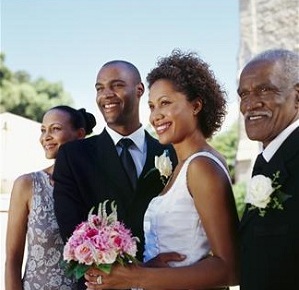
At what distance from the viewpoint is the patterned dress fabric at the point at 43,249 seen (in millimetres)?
3971

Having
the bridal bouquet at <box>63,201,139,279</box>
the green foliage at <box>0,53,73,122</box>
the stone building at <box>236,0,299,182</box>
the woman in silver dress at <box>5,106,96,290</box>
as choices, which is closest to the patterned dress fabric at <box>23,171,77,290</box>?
the woman in silver dress at <box>5,106,96,290</box>

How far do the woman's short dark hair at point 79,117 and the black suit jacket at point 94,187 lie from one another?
2.24ft

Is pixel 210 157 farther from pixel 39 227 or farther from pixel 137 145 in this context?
pixel 39 227

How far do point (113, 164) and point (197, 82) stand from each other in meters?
0.82

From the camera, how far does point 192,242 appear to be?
9.30ft

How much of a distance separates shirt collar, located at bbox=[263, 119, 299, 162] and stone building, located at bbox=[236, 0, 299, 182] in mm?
17904

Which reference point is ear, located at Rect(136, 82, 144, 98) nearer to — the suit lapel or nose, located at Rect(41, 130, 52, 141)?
the suit lapel

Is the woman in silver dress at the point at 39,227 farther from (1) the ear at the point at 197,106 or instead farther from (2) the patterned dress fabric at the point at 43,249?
(1) the ear at the point at 197,106

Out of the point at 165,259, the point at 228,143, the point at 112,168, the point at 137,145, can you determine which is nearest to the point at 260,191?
the point at 165,259

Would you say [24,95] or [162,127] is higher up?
[24,95]

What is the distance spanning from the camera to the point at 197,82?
3.04 meters

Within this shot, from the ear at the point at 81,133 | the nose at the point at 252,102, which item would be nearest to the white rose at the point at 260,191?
the nose at the point at 252,102

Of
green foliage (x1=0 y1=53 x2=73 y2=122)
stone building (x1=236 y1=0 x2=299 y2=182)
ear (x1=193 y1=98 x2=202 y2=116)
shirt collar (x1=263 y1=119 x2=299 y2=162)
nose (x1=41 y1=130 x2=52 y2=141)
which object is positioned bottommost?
shirt collar (x1=263 y1=119 x2=299 y2=162)

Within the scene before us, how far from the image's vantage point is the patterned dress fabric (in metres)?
3.97
